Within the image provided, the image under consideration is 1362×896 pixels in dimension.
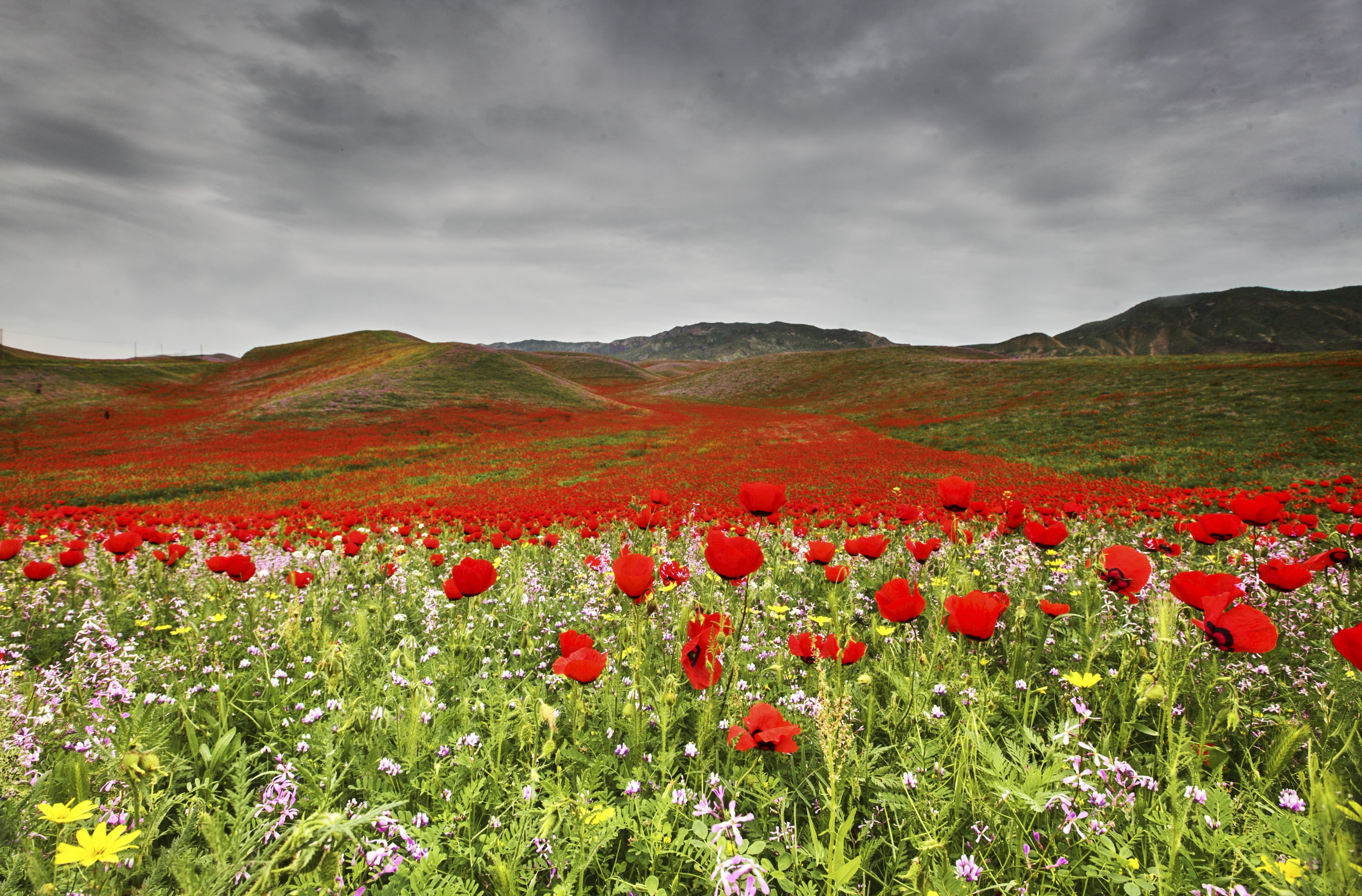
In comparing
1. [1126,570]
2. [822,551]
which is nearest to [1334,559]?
[1126,570]

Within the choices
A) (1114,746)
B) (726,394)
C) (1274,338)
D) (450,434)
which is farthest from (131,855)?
(1274,338)

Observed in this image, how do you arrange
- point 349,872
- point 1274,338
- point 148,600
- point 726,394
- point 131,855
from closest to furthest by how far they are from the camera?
point 131,855 → point 349,872 → point 148,600 → point 726,394 → point 1274,338

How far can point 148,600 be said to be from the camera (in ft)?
12.9

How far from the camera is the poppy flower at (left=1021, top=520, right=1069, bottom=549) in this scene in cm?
297

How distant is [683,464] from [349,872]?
57.6 ft

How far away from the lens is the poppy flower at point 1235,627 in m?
1.83

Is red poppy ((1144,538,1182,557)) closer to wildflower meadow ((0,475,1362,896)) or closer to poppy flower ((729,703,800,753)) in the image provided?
wildflower meadow ((0,475,1362,896))

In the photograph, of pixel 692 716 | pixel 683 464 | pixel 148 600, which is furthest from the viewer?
pixel 683 464

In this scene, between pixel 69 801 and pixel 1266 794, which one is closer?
pixel 69 801

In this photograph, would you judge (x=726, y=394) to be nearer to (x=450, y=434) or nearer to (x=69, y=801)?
(x=450, y=434)

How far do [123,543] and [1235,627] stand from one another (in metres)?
6.55

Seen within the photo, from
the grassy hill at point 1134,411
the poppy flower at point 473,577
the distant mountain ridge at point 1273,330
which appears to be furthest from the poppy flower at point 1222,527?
the distant mountain ridge at point 1273,330

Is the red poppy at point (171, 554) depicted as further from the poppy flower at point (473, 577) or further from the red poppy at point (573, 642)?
the red poppy at point (573, 642)

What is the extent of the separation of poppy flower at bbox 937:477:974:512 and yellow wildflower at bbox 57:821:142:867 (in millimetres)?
3287
